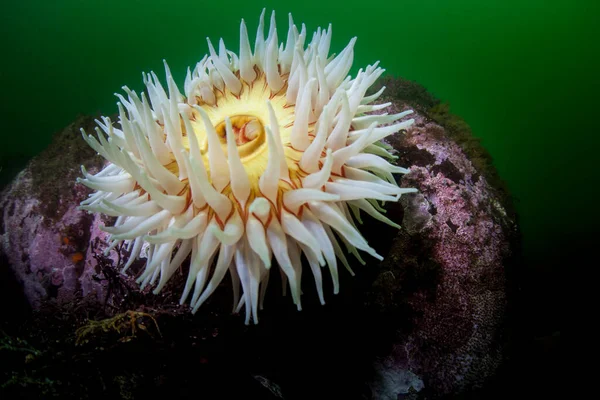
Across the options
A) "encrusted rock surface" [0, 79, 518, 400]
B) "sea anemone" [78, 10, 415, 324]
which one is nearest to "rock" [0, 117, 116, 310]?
"encrusted rock surface" [0, 79, 518, 400]

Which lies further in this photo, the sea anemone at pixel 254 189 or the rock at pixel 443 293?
the rock at pixel 443 293

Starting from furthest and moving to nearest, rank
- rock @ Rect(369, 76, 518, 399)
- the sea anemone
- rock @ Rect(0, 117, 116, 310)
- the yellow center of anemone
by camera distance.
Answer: rock @ Rect(0, 117, 116, 310)
rock @ Rect(369, 76, 518, 399)
the yellow center of anemone
the sea anemone

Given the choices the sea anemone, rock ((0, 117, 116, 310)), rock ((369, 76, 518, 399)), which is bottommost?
rock ((369, 76, 518, 399))

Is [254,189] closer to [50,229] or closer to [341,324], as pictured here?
[341,324]

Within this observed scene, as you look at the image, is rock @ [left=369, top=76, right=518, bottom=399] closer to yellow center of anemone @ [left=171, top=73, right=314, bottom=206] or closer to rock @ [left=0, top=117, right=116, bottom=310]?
yellow center of anemone @ [left=171, top=73, right=314, bottom=206]

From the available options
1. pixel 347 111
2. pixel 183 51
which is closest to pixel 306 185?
pixel 347 111

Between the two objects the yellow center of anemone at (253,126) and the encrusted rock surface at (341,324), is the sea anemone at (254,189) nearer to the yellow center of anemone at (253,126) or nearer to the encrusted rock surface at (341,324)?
the yellow center of anemone at (253,126)

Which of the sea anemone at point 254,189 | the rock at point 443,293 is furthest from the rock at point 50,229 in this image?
the rock at point 443,293

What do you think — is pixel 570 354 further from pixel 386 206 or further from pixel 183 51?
pixel 183 51

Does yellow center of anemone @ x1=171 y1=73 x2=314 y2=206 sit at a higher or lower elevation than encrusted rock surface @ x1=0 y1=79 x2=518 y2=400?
higher
